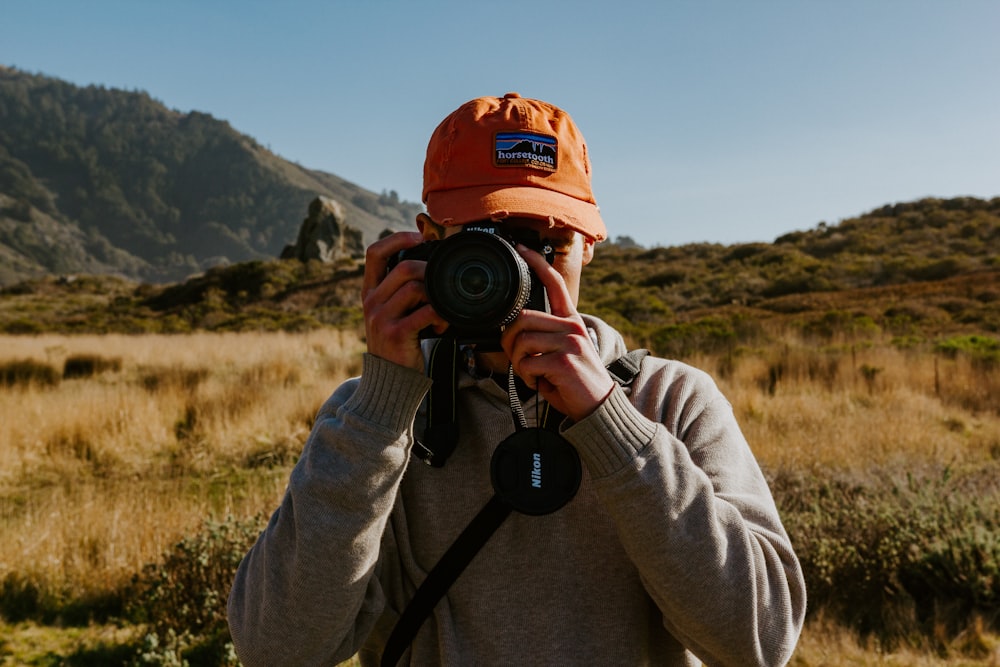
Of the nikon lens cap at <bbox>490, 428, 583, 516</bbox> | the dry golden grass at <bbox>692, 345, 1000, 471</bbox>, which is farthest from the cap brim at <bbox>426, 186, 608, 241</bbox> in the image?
the dry golden grass at <bbox>692, 345, 1000, 471</bbox>

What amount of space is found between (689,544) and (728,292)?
73.9 ft

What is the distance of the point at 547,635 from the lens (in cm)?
120

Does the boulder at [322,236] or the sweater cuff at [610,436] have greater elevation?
the boulder at [322,236]

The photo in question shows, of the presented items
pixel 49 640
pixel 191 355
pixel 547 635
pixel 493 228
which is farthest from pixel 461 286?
pixel 191 355

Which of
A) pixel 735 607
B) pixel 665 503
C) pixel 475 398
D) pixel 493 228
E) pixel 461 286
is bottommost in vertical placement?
pixel 735 607

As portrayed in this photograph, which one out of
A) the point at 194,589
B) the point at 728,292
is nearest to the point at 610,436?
the point at 194,589

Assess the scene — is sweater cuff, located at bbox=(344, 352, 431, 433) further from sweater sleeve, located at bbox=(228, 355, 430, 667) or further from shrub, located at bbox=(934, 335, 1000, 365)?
shrub, located at bbox=(934, 335, 1000, 365)

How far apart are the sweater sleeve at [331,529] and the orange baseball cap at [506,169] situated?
40 cm

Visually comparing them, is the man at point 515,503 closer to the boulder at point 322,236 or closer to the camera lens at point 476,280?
the camera lens at point 476,280

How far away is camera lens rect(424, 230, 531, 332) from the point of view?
120cm

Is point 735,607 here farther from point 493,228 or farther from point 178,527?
point 178,527

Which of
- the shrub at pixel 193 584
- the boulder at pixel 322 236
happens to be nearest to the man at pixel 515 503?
the shrub at pixel 193 584

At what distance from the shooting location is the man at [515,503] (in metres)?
1.09

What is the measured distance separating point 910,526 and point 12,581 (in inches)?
190
